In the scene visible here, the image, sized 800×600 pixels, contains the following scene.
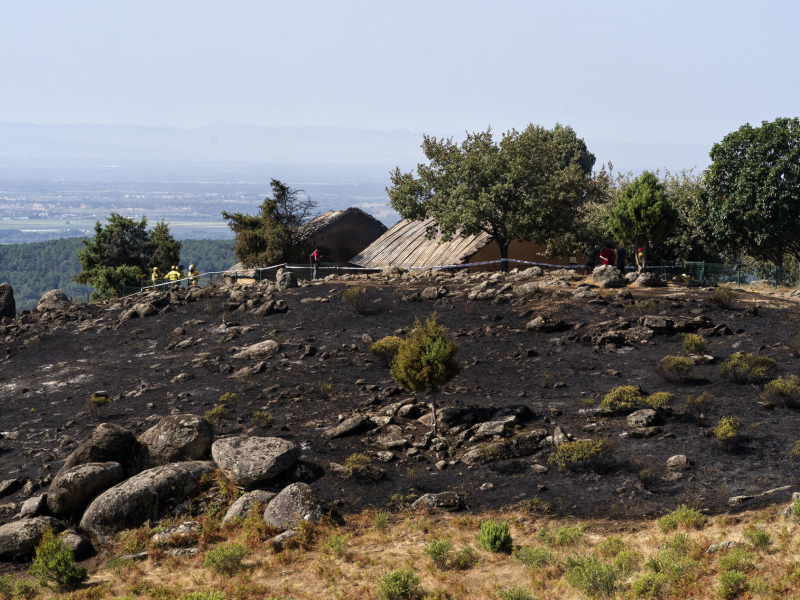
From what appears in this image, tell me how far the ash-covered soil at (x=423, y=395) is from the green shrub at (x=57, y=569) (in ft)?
8.60

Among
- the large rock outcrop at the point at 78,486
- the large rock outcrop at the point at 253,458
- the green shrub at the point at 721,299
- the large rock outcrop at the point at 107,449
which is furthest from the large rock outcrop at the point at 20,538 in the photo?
the green shrub at the point at 721,299

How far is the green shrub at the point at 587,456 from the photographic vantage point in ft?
37.6

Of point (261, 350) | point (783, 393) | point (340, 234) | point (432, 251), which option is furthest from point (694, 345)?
point (340, 234)

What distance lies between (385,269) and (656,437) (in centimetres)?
1907

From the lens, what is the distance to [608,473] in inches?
452

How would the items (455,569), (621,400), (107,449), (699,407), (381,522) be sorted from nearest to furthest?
(455,569) → (381,522) → (107,449) → (699,407) → (621,400)

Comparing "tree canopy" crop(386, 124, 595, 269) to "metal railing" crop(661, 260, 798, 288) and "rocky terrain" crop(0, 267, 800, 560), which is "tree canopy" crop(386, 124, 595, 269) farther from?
"metal railing" crop(661, 260, 798, 288)

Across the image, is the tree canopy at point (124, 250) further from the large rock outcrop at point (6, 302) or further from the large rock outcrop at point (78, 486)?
the large rock outcrop at point (78, 486)

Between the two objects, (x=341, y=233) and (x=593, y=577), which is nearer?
(x=593, y=577)

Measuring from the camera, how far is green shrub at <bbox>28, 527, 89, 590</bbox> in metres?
9.63

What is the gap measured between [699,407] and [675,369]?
6.41ft

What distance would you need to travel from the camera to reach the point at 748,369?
14664mm

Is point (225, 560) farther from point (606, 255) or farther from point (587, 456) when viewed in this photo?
point (606, 255)

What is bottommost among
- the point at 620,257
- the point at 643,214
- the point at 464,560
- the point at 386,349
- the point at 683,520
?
the point at 464,560
